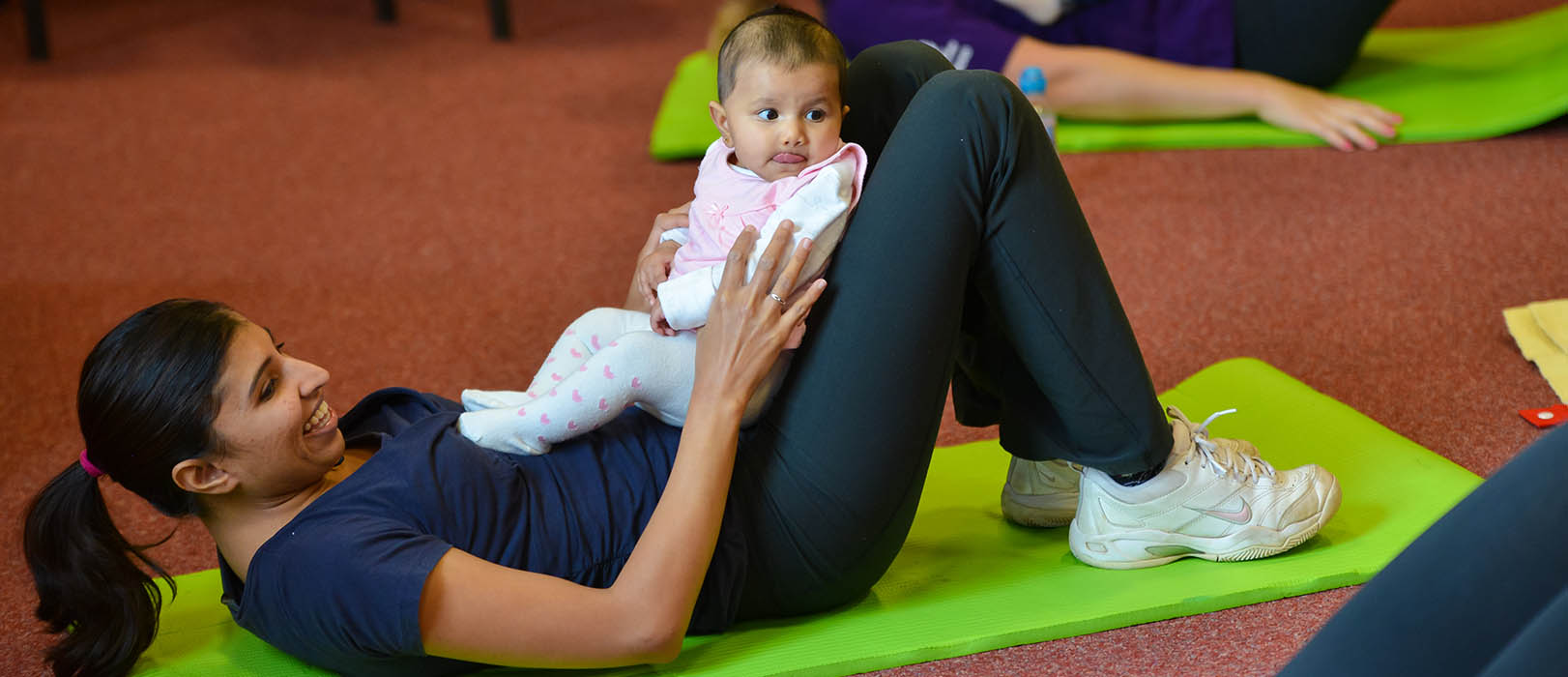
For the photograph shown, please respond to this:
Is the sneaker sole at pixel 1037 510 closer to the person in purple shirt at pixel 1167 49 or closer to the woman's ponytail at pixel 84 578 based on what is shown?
the woman's ponytail at pixel 84 578

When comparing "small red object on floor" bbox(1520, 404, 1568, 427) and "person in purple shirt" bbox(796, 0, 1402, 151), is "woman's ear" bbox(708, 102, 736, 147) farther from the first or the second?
"person in purple shirt" bbox(796, 0, 1402, 151)

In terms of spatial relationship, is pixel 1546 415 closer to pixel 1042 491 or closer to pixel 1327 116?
A: pixel 1042 491

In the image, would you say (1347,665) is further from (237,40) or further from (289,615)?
(237,40)

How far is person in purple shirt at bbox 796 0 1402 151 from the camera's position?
9.21ft

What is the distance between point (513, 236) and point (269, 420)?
1.57m

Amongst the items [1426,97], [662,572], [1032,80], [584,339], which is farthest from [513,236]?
[1426,97]

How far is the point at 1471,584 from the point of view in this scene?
864mm

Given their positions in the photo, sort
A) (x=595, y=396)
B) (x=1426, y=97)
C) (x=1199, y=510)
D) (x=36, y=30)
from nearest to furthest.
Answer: (x=595, y=396) < (x=1199, y=510) < (x=1426, y=97) < (x=36, y=30)

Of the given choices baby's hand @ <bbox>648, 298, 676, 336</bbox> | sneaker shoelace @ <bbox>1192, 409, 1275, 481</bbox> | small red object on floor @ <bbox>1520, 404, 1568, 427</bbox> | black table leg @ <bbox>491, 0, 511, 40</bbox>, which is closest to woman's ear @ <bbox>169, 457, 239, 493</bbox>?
baby's hand @ <bbox>648, 298, 676, 336</bbox>

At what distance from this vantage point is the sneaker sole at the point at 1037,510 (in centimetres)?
154

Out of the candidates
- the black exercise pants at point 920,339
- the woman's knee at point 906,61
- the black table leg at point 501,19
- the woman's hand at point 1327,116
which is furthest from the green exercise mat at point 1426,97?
the black exercise pants at point 920,339

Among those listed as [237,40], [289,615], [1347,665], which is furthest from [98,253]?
[1347,665]

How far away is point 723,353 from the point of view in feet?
4.12

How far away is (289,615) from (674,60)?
2.82 m
